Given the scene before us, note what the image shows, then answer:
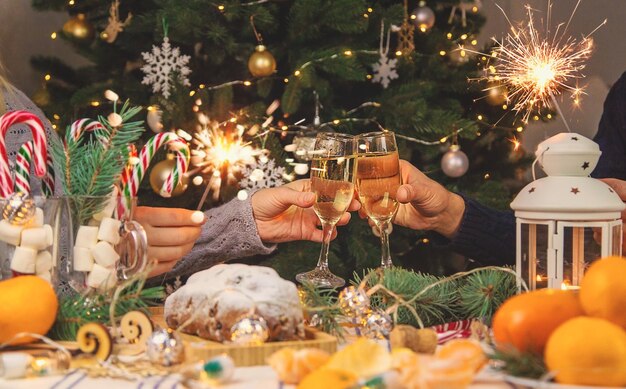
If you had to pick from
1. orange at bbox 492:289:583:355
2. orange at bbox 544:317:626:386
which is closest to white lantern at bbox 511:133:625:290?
orange at bbox 492:289:583:355

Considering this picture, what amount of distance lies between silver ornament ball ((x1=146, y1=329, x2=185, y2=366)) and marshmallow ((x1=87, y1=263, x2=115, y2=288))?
181mm

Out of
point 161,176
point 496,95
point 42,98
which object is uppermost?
point 496,95

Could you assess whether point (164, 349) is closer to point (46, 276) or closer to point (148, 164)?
point (46, 276)

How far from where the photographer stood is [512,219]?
75.5 inches

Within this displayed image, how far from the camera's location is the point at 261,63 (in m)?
2.38

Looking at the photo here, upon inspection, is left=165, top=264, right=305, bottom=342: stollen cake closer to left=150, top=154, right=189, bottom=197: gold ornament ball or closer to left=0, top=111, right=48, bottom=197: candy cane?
left=0, top=111, right=48, bottom=197: candy cane

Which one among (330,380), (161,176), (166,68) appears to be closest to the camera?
(330,380)

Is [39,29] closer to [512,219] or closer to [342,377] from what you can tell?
[512,219]

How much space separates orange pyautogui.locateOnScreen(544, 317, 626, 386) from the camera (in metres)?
0.69

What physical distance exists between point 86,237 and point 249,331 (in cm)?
27

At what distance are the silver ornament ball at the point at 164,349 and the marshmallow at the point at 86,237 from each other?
0.20 meters

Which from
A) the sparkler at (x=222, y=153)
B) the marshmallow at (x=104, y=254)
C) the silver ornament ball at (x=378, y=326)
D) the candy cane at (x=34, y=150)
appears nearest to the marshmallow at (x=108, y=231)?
the marshmallow at (x=104, y=254)

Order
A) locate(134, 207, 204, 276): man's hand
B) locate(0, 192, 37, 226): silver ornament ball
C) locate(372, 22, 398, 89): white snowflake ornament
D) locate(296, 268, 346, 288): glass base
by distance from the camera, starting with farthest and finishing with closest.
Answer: locate(372, 22, 398, 89): white snowflake ornament
locate(134, 207, 204, 276): man's hand
locate(296, 268, 346, 288): glass base
locate(0, 192, 37, 226): silver ornament ball

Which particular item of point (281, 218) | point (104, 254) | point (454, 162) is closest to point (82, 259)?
point (104, 254)
